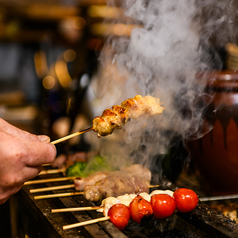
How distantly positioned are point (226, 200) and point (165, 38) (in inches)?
98.7

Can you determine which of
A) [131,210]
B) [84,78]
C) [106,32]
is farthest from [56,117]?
[131,210]

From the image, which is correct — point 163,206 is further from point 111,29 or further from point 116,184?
point 111,29

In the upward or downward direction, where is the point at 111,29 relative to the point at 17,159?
upward

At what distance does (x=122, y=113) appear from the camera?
10.3 feet

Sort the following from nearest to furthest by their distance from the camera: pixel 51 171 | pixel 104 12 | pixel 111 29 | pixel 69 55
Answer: pixel 51 171 → pixel 104 12 → pixel 111 29 → pixel 69 55

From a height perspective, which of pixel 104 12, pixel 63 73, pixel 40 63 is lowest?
pixel 63 73

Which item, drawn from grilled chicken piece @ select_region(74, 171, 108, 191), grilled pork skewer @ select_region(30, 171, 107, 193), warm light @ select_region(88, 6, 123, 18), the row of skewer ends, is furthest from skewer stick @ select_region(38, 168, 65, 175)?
warm light @ select_region(88, 6, 123, 18)

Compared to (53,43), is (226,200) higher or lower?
lower

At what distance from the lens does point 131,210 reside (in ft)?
8.97

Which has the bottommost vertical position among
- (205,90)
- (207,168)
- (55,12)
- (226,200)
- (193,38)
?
(226,200)

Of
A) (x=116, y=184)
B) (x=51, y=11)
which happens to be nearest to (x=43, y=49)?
A: (x=51, y=11)

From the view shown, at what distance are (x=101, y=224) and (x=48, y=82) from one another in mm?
11493

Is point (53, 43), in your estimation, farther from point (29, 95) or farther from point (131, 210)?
point (131, 210)

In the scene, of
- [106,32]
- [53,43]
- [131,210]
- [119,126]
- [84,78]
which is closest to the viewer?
[131,210]
